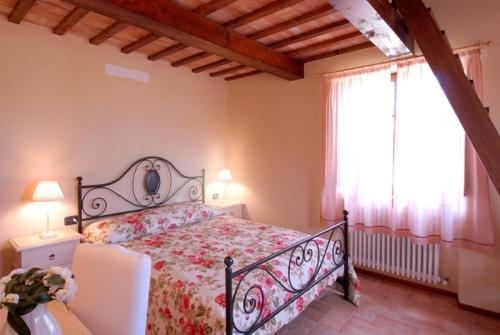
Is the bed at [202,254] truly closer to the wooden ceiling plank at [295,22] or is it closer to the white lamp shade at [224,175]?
the white lamp shade at [224,175]

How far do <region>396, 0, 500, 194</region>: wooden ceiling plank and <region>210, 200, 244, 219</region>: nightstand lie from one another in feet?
9.79

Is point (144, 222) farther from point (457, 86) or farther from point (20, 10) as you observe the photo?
point (457, 86)

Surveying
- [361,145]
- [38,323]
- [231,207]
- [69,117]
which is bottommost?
[231,207]

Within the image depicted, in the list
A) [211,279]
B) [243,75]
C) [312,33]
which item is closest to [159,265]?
[211,279]

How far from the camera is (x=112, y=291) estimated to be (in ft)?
4.43

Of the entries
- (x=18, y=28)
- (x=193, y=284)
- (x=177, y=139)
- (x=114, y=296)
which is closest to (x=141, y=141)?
(x=177, y=139)

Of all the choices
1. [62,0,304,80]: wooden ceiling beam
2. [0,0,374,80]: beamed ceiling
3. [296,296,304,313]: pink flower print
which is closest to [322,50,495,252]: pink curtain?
[0,0,374,80]: beamed ceiling

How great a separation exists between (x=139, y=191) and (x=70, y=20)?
190 cm

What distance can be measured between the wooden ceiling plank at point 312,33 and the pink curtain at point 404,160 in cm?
65

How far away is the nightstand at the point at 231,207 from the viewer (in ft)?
13.9

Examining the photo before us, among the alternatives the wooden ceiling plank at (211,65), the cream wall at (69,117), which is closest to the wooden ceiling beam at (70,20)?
the cream wall at (69,117)

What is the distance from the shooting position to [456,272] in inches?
114

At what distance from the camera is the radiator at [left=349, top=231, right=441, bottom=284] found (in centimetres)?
298

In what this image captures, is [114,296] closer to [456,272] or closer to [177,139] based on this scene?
[177,139]
